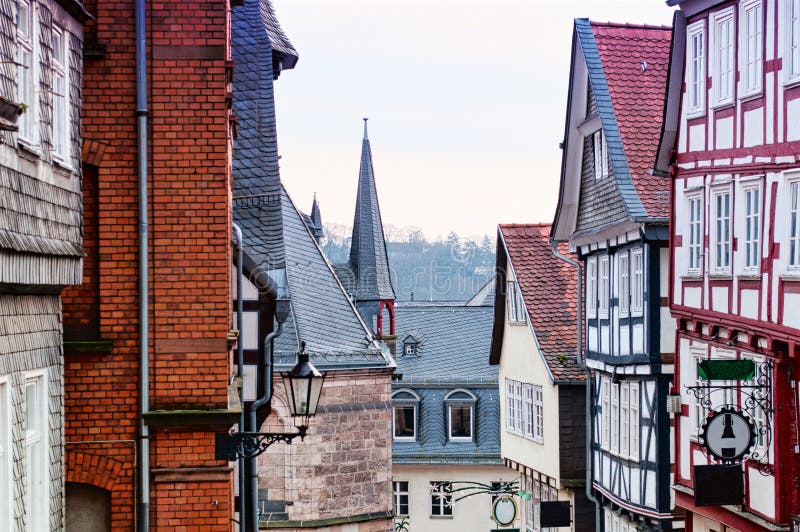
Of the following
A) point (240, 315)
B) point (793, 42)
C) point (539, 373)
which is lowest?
point (539, 373)

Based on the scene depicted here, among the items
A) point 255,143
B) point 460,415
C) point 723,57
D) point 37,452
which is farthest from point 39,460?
point 460,415

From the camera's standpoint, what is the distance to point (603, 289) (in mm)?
25047

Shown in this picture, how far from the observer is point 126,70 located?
12.2 meters

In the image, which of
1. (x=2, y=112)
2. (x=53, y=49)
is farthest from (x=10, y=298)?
(x=53, y=49)

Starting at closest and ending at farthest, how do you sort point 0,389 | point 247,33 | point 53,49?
point 0,389 → point 53,49 → point 247,33

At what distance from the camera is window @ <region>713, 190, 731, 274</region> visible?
18.5 m

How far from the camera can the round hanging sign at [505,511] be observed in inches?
1277

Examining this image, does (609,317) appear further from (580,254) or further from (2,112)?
(2,112)

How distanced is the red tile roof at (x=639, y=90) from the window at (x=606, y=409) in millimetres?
3846

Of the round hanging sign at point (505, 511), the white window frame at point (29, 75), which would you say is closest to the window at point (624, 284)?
the round hanging sign at point (505, 511)

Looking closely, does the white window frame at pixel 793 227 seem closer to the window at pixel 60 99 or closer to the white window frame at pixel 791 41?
the white window frame at pixel 791 41

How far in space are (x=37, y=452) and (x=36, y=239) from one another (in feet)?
4.81

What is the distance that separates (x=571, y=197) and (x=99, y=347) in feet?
52.5

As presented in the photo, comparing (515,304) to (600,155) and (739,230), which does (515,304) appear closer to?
(600,155)
